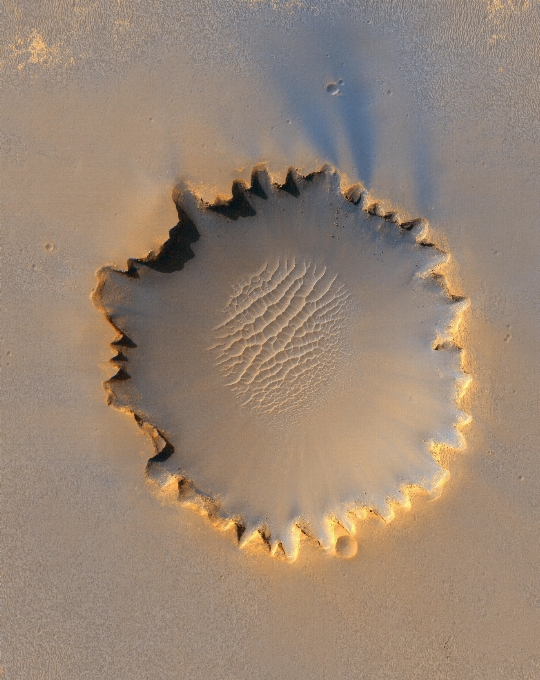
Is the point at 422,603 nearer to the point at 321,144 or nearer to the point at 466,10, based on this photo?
the point at 321,144

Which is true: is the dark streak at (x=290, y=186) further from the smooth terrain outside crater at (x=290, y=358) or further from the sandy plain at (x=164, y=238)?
the sandy plain at (x=164, y=238)

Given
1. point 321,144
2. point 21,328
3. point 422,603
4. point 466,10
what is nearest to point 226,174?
point 321,144

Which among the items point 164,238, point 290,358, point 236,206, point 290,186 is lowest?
point 290,358

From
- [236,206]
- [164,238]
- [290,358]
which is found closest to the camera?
[290,358]

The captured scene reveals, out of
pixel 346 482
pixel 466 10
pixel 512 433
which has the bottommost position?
pixel 346 482

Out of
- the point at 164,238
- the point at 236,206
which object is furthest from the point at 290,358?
the point at 164,238

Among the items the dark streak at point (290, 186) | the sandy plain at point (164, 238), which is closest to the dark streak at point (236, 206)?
the sandy plain at point (164, 238)

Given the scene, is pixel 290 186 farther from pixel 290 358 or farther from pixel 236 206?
pixel 290 358
